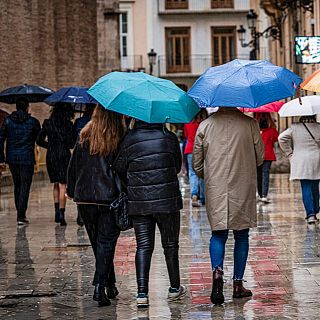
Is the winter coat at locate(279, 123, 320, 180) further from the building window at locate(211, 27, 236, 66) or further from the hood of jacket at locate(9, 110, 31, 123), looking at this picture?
the building window at locate(211, 27, 236, 66)

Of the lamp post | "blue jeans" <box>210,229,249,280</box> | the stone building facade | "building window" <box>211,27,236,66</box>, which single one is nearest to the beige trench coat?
"blue jeans" <box>210,229,249,280</box>

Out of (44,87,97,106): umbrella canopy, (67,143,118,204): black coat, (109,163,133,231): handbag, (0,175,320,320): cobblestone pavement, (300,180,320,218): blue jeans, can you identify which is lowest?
(0,175,320,320): cobblestone pavement

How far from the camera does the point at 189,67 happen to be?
63281 millimetres

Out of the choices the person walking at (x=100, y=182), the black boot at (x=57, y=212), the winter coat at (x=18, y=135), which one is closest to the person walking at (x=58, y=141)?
the winter coat at (x=18, y=135)

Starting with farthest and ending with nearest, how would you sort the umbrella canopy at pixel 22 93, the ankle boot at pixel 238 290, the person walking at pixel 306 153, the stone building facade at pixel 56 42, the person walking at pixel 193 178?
the stone building facade at pixel 56 42 → the person walking at pixel 193 178 → the umbrella canopy at pixel 22 93 → the person walking at pixel 306 153 → the ankle boot at pixel 238 290

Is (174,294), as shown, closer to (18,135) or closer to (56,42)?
(18,135)

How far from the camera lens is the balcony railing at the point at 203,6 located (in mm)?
62812

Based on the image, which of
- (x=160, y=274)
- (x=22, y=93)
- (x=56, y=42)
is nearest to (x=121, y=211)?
(x=160, y=274)

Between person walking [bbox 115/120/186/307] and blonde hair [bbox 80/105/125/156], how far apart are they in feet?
0.33

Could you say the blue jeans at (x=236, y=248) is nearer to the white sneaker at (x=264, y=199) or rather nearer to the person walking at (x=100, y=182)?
the person walking at (x=100, y=182)

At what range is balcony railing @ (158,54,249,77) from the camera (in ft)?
205

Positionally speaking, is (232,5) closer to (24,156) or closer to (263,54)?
(263,54)

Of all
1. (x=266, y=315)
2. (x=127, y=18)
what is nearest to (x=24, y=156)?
(x=266, y=315)

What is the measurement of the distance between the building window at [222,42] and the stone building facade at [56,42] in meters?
24.4
